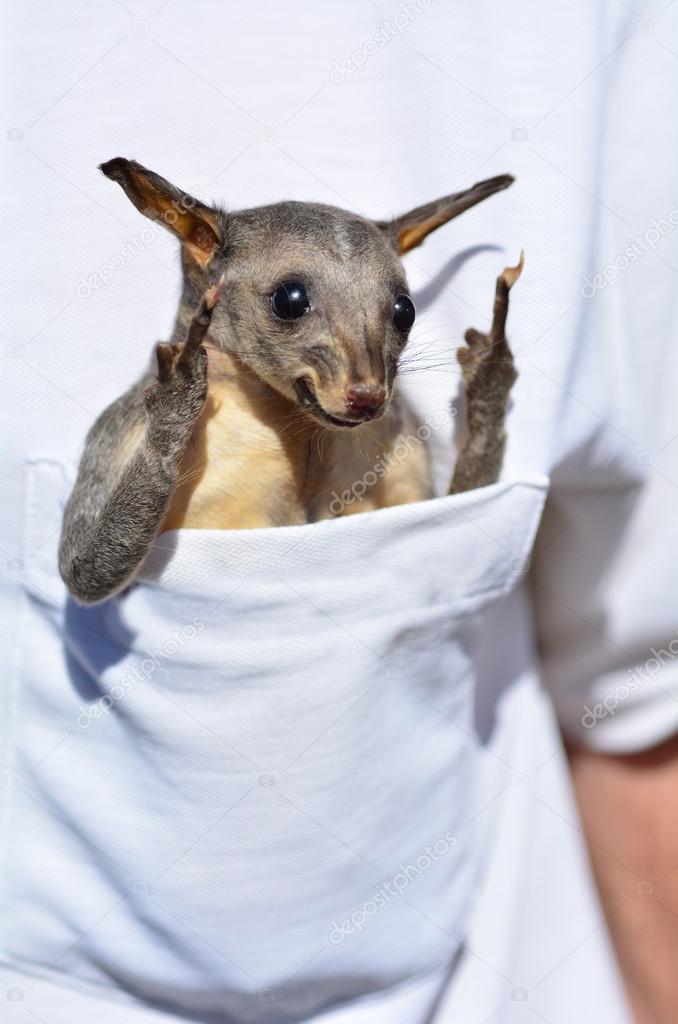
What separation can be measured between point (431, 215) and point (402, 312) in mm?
186

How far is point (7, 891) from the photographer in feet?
5.39

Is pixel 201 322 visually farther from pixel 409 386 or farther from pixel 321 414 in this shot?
pixel 409 386

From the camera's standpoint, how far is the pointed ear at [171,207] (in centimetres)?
135

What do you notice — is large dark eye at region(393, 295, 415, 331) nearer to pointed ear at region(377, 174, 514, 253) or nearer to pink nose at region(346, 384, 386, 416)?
pointed ear at region(377, 174, 514, 253)

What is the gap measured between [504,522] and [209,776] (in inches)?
27.1

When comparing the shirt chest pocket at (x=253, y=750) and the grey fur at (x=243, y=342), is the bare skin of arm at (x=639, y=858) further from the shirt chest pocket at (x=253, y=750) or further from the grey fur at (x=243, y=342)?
the grey fur at (x=243, y=342)

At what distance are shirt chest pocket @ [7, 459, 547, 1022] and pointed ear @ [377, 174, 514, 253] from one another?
49 cm

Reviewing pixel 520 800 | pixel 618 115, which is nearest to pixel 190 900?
pixel 520 800

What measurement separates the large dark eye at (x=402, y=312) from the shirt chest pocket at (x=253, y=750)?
1.11 feet

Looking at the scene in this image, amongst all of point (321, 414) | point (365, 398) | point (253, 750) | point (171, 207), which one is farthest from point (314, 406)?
point (253, 750)

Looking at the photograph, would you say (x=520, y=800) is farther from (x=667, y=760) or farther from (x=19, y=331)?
(x=19, y=331)

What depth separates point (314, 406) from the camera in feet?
5.08

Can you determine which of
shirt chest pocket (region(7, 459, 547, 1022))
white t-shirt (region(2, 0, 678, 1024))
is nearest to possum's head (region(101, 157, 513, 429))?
white t-shirt (region(2, 0, 678, 1024))

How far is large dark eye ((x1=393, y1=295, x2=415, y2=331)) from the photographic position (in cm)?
162
